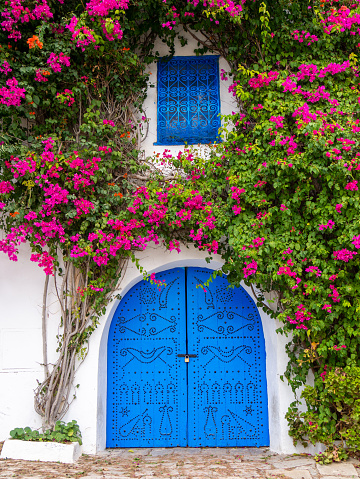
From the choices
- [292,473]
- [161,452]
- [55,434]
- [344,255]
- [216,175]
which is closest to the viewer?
[292,473]

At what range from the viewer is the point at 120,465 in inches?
159

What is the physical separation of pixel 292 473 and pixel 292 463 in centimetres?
32

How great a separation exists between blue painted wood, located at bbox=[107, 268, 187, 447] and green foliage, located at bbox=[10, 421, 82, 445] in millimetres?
502

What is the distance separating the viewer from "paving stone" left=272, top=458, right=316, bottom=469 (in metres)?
3.89

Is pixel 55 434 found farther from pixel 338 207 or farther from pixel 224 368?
pixel 338 207

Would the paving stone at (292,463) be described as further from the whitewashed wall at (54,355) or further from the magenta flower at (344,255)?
the magenta flower at (344,255)

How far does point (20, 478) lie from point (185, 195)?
288 cm

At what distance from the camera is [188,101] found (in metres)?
5.14

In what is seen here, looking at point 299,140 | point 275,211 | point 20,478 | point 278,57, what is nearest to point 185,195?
point 275,211

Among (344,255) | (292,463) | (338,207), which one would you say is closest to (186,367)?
(292,463)

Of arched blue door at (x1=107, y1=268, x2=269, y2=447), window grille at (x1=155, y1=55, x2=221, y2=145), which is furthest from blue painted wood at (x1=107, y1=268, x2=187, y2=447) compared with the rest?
window grille at (x1=155, y1=55, x2=221, y2=145)

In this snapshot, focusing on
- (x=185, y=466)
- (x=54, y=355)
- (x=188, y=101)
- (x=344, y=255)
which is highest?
(x=188, y=101)

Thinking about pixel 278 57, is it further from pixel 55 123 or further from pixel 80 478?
pixel 80 478

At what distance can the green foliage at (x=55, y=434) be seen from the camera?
4.18 metres
